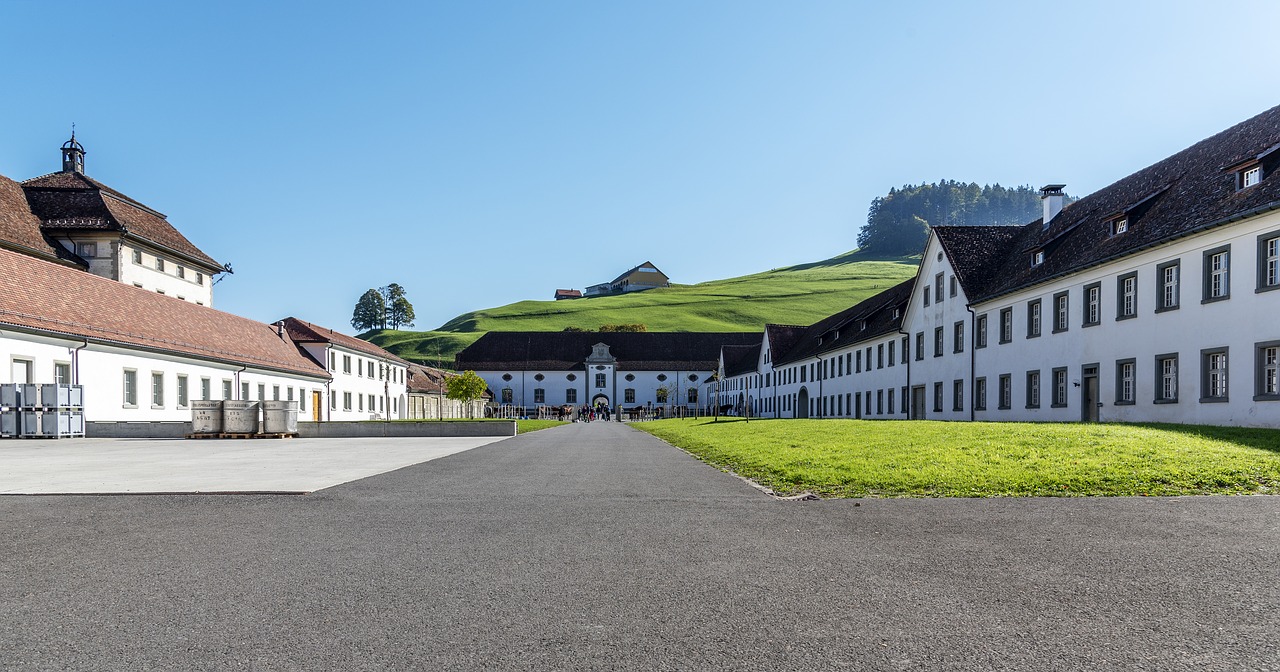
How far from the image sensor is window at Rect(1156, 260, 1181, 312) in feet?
85.6

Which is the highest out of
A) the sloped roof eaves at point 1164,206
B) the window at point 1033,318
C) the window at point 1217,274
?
the sloped roof eaves at point 1164,206

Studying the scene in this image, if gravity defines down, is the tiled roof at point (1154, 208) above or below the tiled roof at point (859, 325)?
above

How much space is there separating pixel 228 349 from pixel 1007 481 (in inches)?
1620

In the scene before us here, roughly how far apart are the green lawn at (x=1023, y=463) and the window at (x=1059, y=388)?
11.8m

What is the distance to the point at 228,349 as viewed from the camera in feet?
143

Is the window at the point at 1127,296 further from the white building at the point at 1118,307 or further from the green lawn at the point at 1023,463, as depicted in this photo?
the green lawn at the point at 1023,463

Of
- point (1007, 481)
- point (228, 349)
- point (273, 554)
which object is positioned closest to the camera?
point (273, 554)

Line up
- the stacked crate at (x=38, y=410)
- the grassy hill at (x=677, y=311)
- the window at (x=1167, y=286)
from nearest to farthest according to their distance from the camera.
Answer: the window at (x=1167, y=286)
the stacked crate at (x=38, y=410)
the grassy hill at (x=677, y=311)

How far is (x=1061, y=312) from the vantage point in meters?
33.2

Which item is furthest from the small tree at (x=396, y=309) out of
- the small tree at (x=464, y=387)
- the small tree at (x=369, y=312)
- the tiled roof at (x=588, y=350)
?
the small tree at (x=464, y=387)

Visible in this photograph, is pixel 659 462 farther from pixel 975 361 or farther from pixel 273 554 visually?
pixel 975 361

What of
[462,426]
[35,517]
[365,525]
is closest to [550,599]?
[365,525]

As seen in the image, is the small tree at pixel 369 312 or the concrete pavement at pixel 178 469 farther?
the small tree at pixel 369 312

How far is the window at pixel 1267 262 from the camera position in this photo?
2236 centimetres
